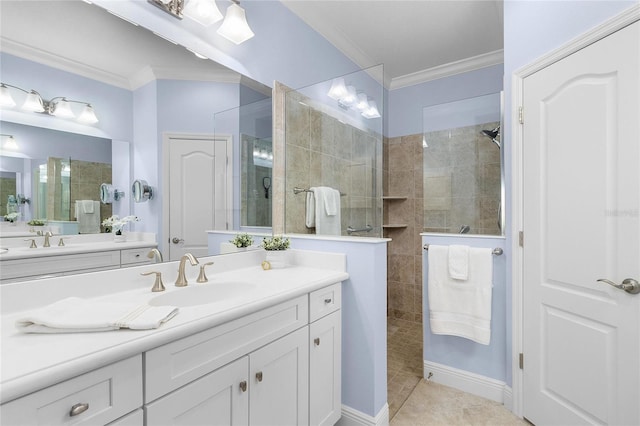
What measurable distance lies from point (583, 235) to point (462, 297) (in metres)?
0.82

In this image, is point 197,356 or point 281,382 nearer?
point 197,356

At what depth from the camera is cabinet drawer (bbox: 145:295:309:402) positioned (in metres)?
0.86

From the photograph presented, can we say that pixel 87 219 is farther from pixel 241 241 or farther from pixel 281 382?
pixel 281 382

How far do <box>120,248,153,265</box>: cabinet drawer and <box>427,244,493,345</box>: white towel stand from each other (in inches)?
69.8

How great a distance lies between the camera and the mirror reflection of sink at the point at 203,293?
1.31 meters

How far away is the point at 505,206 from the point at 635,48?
948mm

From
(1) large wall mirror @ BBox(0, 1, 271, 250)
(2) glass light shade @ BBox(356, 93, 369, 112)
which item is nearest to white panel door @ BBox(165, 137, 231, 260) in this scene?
(1) large wall mirror @ BBox(0, 1, 271, 250)

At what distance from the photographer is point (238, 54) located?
6.30 ft

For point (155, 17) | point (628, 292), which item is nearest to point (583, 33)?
point (628, 292)

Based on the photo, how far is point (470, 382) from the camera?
2.14 m

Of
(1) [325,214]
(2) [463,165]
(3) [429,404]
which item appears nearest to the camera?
(3) [429,404]

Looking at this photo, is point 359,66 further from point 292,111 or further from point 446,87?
point 292,111

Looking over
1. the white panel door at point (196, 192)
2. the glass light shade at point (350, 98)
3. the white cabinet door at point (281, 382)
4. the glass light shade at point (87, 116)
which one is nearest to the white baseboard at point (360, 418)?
the white cabinet door at point (281, 382)

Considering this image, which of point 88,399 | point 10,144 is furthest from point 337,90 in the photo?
point 88,399
